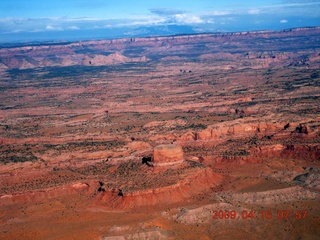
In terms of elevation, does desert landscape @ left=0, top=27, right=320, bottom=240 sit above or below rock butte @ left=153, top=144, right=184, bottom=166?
below

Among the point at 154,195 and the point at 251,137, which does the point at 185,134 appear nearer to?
the point at 251,137

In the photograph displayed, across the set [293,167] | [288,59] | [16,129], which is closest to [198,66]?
[288,59]
